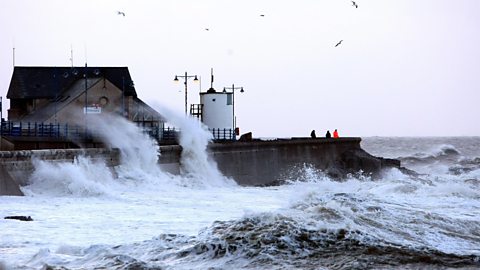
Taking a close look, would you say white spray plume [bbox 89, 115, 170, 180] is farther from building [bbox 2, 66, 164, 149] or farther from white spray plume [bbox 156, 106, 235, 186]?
building [bbox 2, 66, 164, 149]

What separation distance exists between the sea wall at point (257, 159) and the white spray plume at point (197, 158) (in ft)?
1.12

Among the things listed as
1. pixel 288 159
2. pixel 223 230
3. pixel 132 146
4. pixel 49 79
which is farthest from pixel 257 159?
pixel 223 230

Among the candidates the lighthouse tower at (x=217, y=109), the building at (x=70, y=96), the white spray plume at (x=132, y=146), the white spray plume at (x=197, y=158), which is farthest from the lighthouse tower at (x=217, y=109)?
the white spray plume at (x=132, y=146)

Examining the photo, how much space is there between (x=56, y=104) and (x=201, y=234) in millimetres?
30573

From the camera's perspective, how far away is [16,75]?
47.1 metres

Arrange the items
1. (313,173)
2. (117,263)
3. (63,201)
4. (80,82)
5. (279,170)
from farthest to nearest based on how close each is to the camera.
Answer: (80,82)
(313,173)
(279,170)
(63,201)
(117,263)

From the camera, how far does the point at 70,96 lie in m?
43.0

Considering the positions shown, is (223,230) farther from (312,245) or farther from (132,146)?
(132,146)

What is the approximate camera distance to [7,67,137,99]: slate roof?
45.8 meters

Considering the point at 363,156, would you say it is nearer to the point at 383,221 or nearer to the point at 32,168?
the point at 32,168

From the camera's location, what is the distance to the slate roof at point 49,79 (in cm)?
4581

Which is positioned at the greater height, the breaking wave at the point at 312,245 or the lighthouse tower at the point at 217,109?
the lighthouse tower at the point at 217,109

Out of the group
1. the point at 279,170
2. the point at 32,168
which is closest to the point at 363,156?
the point at 279,170

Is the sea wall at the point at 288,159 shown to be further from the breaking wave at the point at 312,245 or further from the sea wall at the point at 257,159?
the breaking wave at the point at 312,245
